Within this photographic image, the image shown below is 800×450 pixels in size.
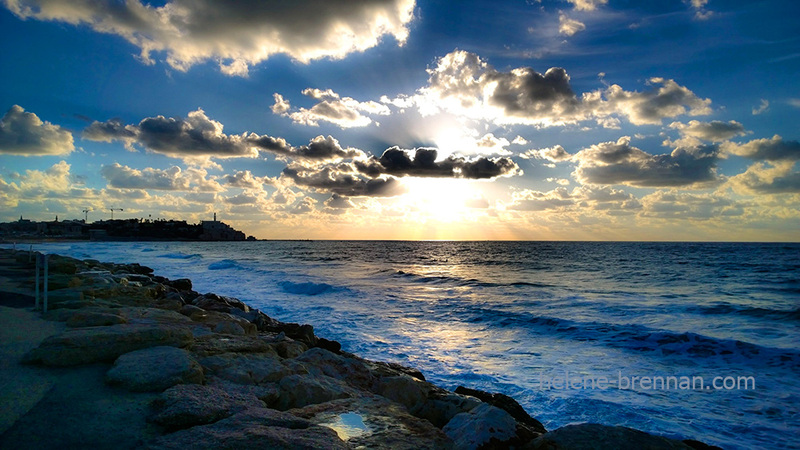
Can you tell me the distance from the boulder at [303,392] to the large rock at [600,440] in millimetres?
2483

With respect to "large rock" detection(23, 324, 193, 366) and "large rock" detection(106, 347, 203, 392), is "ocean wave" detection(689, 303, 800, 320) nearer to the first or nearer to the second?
"large rock" detection(106, 347, 203, 392)

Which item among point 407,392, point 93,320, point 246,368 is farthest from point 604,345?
point 93,320

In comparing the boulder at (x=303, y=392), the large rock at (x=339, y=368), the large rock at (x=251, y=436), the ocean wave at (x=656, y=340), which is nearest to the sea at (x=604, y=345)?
the ocean wave at (x=656, y=340)

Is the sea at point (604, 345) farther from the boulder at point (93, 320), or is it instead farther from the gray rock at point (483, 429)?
the boulder at point (93, 320)

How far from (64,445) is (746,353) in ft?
46.4

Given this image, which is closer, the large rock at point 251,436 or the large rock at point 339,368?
the large rock at point 251,436

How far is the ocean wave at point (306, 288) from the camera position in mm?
23750

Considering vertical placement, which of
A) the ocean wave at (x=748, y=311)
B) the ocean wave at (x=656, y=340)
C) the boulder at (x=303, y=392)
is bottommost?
the ocean wave at (x=656, y=340)

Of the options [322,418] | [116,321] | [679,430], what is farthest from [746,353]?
[116,321]

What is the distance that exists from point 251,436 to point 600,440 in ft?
9.41

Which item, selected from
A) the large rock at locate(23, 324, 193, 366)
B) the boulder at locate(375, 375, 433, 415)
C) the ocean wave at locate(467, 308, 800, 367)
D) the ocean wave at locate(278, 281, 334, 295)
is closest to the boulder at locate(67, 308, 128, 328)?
the large rock at locate(23, 324, 193, 366)

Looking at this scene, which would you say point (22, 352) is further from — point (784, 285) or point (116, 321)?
point (784, 285)

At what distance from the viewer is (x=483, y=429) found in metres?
3.70

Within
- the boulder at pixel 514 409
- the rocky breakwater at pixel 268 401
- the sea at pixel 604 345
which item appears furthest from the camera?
the sea at pixel 604 345
